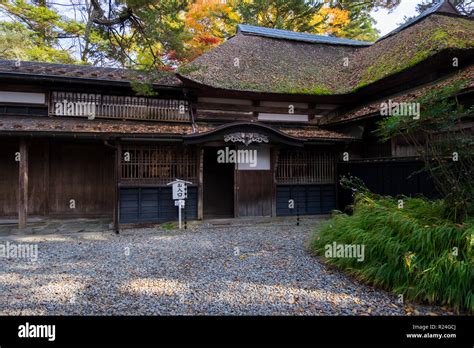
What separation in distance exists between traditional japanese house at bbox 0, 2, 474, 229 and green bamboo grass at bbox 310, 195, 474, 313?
3.31 m

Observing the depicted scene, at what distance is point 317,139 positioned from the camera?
9.61m

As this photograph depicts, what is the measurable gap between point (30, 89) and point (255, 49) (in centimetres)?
894

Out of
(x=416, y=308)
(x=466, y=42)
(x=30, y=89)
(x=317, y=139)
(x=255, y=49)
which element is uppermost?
(x=255, y=49)

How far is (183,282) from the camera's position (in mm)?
4312

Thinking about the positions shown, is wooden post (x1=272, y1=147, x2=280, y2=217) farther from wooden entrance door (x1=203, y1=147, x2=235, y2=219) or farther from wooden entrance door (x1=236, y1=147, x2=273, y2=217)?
wooden entrance door (x1=203, y1=147, x2=235, y2=219)

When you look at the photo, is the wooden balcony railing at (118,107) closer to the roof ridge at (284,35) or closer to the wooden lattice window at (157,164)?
the wooden lattice window at (157,164)

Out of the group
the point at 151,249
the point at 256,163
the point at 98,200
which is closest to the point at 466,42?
the point at 256,163

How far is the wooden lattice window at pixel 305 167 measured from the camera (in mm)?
10012

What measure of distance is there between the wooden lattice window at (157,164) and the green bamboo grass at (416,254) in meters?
5.32

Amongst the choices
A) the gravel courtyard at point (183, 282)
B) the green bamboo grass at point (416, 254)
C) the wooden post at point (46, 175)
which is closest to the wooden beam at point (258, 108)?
the wooden post at point (46, 175)

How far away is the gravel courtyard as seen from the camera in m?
3.50

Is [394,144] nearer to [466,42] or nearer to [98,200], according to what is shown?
[466,42]

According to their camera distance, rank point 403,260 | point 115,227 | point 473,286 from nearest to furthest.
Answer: point 473,286, point 403,260, point 115,227

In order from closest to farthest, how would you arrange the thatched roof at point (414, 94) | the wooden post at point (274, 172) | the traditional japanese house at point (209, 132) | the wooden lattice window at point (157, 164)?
the thatched roof at point (414, 94), the traditional japanese house at point (209, 132), the wooden lattice window at point (157, 164), the wooden post at point (274, 172)
